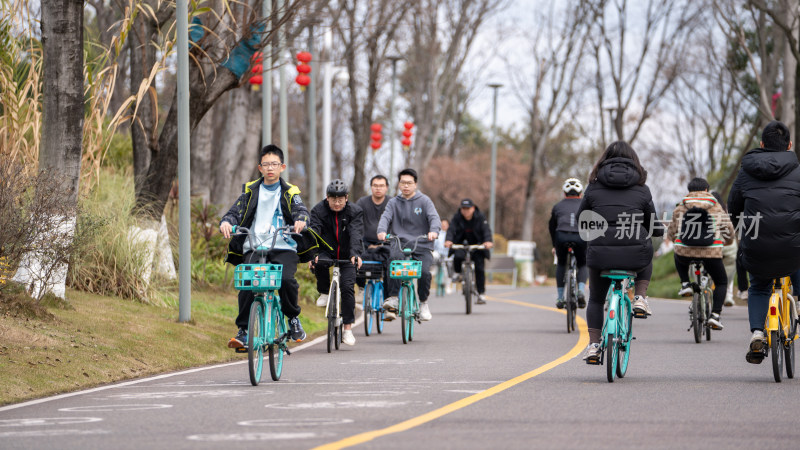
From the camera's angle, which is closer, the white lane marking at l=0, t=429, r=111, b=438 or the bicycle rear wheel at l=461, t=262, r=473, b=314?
the white lane marking at l=0, t=429, r=111, b=438

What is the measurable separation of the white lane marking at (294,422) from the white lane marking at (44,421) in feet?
3.76

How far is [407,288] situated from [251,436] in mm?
8046

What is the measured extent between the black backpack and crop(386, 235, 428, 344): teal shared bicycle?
3.32m

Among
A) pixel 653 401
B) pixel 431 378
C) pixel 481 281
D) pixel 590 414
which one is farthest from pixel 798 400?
pixel 481 281

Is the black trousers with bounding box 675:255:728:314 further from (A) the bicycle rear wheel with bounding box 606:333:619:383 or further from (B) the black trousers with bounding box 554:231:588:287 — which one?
(A) the bicycle rear wheel with bounding box 606:333:619:383

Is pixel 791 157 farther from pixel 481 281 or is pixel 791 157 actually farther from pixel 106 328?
pixel 481 281

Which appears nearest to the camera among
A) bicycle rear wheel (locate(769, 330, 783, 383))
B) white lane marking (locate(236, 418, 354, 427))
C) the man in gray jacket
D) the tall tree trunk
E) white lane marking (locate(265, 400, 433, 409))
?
white lane marking (locate(236, 418, 354, 427))

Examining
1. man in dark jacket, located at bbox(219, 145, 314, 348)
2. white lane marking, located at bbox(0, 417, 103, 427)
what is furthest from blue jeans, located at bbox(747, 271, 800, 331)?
white lane marking, located at bbox(0, 417, 103, 427)

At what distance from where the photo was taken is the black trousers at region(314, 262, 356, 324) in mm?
14469

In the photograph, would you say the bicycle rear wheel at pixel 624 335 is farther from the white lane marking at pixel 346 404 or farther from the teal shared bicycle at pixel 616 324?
the white lane marking at pixel 346 404

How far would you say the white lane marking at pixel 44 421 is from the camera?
8.51 meters

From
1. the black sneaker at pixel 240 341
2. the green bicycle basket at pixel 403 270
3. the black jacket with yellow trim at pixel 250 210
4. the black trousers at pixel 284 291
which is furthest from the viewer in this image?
the green bicycle basket at pixel 403 270

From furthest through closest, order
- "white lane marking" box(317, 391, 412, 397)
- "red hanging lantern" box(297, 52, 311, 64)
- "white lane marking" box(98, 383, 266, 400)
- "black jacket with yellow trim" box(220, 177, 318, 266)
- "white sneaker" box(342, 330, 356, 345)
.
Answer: "red hanging lantern" box(297, 52, 311, 64) → "white sneaker" box(342, 330, 356, 345) → "black jacket with yellow trim" box(220, 177, 318, 266) → "white lane marking" box(98, 383, 266, 400) → "white lane marking" box(317, 391, 412, 397)

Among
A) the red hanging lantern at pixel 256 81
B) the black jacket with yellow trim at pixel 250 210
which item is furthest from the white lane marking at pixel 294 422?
the red hanging lantern at pixel 256 81
